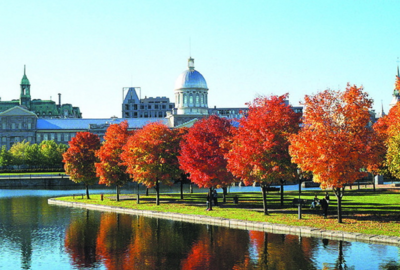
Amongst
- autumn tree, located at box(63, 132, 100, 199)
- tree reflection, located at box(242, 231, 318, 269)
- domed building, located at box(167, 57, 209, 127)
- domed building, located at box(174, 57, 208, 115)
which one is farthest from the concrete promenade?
domed building, located at box(167, 57, 209, 127)

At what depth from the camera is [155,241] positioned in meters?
39.2

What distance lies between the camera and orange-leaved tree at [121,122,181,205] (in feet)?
209

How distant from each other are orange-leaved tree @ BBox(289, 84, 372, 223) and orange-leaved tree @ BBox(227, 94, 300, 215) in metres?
5.81

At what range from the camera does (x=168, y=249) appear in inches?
1428

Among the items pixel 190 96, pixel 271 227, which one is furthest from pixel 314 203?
pixel 190 96

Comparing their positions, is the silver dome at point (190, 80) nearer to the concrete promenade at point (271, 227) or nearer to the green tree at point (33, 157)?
the green tree at point (33, 157)

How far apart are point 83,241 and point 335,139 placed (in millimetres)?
18634

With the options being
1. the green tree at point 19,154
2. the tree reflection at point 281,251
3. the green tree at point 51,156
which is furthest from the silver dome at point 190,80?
the tree reflection at point 281,251

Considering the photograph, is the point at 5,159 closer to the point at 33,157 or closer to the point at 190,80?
the point at 33,157

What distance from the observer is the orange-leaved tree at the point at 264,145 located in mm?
49812

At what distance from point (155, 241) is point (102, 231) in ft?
22.6

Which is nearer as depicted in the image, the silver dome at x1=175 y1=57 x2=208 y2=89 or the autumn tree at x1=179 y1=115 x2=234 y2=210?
the autumn tree at x1=179 y1=115 x2=234 y2=210

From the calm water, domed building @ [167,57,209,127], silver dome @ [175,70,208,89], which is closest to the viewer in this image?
the calm water

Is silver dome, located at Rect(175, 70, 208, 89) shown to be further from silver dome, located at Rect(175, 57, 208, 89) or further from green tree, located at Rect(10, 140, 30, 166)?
green tree, located at Rect(10, 140, 30, 166)
